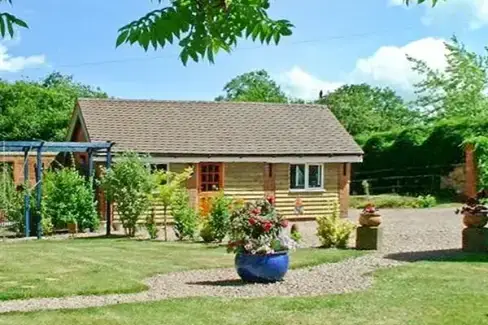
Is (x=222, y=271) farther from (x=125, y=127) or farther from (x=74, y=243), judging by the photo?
(x=125, y=127)

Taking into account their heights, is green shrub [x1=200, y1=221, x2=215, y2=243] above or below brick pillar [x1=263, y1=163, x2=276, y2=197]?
below

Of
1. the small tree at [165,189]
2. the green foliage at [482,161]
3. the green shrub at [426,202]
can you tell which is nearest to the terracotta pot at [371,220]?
the green foliage at [482,161]

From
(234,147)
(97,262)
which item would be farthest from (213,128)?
(97,262)

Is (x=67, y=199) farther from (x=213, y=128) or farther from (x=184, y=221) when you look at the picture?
(x=213, y=128)

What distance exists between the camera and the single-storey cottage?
2588 centimetres

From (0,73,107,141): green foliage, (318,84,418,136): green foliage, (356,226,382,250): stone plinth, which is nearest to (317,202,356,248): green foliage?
(356,226,382,250): stone plinth

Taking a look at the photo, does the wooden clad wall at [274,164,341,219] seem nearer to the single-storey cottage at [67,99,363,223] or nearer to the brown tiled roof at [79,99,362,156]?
the single-storey cottage at [67,99,363,223]

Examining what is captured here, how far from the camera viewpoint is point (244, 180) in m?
26.7

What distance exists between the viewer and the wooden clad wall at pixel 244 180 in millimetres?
26469

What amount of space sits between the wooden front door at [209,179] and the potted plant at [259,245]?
43.8 feet

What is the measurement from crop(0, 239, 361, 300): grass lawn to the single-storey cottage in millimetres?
6424

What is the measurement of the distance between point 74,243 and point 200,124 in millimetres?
9801

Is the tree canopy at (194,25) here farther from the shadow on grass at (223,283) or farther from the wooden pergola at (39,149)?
the wooden pergola at (39,149)

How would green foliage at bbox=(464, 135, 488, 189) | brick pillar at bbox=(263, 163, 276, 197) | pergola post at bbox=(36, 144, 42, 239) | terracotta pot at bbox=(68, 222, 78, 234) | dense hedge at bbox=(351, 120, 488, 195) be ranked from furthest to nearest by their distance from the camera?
dense hedge at bbox=(351, 120, 488, 195)
brick pillar at bbox=(263, 163, 276, 197)
terracotta pot at bbox=(68, 222, 78, 234)
pergola post at bbox=(36, 144, 42, 239)
green foliage at bbox=(464, 135, 488, 189)
